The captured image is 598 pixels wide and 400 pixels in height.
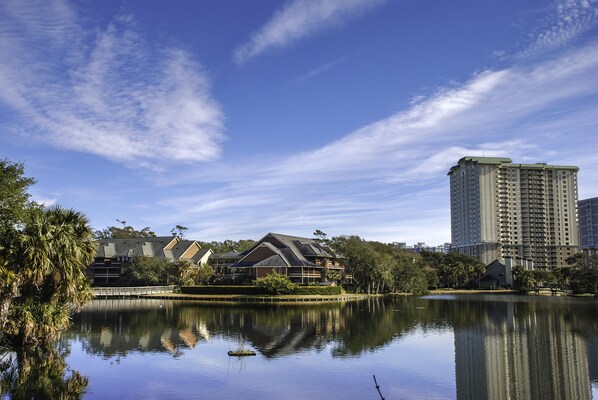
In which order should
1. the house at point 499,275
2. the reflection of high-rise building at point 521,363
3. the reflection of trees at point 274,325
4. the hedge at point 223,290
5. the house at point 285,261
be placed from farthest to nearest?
the house at point 499,275
the house at point 285,261
the hedge at point 223,290
the reflection of trees at point 274,325
the reflection of high-rise building at point 521,363

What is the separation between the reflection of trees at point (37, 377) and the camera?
22.2m

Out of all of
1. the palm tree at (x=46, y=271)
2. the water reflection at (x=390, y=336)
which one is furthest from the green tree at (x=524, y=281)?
the palm tree at (x=46, y=271)

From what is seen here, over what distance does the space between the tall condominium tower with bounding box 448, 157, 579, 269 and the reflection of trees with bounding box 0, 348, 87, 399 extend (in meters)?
177

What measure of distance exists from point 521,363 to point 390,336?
41.8 feet

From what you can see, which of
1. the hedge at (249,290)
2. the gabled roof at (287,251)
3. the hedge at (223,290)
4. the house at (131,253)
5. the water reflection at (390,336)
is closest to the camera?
the water reflection at (390,336)

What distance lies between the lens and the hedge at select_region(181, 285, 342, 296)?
7906 centimetres

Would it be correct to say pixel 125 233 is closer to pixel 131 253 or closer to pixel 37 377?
pixel 131 253

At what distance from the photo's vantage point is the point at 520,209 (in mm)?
191500

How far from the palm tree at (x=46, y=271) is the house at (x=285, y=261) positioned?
59.0 m

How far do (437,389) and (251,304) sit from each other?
50102 millimetres

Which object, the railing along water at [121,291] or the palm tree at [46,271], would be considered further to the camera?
the railing along water at [121,291]

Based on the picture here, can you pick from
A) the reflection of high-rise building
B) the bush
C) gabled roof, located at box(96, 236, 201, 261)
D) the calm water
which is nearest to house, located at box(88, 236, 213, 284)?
gabled roof, located at box(96, 236, 201, 261)

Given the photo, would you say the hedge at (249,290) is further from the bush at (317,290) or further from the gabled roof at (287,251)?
the gabled roof at (287,251)

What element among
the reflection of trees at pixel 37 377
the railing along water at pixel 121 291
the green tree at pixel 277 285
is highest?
the green tree at pixel 277 285
